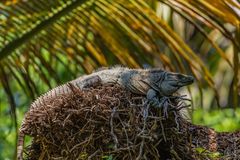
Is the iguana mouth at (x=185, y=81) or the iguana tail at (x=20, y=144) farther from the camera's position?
the iguana tail at (x=20, y=144)

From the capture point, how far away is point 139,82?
3352 mm

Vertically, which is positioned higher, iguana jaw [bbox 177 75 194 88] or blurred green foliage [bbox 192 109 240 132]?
blurred green foliage [bbox 192 109 240 132]

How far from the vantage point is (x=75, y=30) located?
514 cm

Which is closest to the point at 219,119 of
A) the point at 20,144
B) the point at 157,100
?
the point at 20,144

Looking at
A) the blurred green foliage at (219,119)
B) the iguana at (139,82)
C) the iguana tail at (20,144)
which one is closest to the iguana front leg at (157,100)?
the iguana at (139,82)

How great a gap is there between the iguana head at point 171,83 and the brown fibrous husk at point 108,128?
0.15 feet

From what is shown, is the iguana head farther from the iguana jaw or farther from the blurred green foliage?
the blurred green foliage

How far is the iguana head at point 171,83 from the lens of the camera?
131 inches

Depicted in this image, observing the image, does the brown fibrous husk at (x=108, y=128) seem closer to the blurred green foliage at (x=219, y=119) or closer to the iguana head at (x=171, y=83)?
the iguana head at (x=171, y=83)

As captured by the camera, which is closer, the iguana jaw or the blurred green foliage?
the iguana jaw

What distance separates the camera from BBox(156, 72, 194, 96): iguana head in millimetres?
3316

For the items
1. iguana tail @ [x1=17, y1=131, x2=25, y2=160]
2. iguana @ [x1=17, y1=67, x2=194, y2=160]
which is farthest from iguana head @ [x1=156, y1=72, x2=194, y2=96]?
iguana tail @ [x1=17, y1=131, x2=25, y2=160]

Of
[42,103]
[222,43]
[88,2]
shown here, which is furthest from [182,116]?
[222,43]

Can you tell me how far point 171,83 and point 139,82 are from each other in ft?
0.43
